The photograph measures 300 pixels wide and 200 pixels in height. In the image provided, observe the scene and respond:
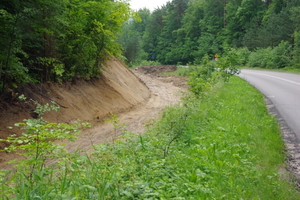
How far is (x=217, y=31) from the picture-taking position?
6159 cm

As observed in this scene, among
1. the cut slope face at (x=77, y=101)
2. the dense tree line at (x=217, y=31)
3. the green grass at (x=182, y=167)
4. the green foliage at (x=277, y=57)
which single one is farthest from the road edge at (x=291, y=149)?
the green foliage at (x=277, y=57)

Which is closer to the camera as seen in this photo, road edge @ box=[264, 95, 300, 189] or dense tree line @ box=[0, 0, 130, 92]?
road edge @ box=[264, 95, 300, 189]

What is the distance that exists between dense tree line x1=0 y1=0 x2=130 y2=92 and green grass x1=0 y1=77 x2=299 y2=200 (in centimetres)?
462

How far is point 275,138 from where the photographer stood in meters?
5.92

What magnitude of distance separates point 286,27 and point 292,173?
37305mm

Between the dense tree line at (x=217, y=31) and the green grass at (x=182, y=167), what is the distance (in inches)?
1030

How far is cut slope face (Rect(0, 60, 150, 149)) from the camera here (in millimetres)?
7852

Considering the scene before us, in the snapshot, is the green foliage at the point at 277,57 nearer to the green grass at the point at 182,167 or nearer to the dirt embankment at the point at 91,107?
the dirt embankment at the point at 91,107

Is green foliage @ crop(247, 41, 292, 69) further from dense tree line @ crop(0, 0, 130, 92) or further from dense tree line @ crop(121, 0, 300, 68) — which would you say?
dense tree line @ crop(0, 0, 130, 92)

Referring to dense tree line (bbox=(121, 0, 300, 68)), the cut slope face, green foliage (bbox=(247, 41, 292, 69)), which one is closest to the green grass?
the cut slope face

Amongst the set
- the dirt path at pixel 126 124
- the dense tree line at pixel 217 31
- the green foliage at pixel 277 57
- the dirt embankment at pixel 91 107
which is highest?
the dense tree line at pixel 217 31

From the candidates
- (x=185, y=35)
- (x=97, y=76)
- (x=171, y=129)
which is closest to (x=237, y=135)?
(x=171, y=129)

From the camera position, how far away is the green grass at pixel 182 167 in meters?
3.22

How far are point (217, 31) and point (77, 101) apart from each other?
5751 cm
